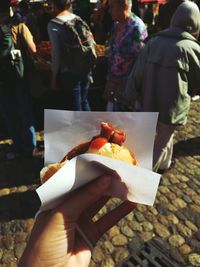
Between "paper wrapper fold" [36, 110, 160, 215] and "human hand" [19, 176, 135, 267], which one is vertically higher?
"paper wrapper fold" [36, 110, 160, 215]

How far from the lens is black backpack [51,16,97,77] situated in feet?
12.6

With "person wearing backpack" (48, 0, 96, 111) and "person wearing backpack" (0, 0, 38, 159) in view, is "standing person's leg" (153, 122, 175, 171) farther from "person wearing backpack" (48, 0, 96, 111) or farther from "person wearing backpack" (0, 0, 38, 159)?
"person wearing backpack" (0, 0, 38, 159)

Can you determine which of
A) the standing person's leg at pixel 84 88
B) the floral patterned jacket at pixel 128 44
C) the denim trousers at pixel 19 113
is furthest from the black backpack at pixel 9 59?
the floral patterned jacket at pixel 128 44

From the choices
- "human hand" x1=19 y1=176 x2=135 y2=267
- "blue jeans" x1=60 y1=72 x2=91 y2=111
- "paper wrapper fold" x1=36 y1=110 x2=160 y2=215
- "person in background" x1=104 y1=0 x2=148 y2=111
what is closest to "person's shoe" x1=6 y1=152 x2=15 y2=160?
"blue jeans" x1=60 y1=72 x2=91 y2=111

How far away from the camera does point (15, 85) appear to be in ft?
13.0

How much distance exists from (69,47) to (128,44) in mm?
686

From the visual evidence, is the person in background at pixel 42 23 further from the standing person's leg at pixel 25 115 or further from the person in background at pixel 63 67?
the standing person's leg at pixel 25 115

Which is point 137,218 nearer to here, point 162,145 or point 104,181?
point 162,145

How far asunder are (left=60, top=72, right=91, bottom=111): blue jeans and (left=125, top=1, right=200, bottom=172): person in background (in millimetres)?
880

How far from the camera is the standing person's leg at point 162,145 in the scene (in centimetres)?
378

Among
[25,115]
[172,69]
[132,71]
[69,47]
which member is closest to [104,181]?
[172,69]

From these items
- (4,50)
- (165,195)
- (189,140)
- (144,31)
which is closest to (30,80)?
(4,50)

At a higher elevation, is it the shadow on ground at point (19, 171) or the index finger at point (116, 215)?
the index finger at point (116, 215)

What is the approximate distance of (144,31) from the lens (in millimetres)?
4031
